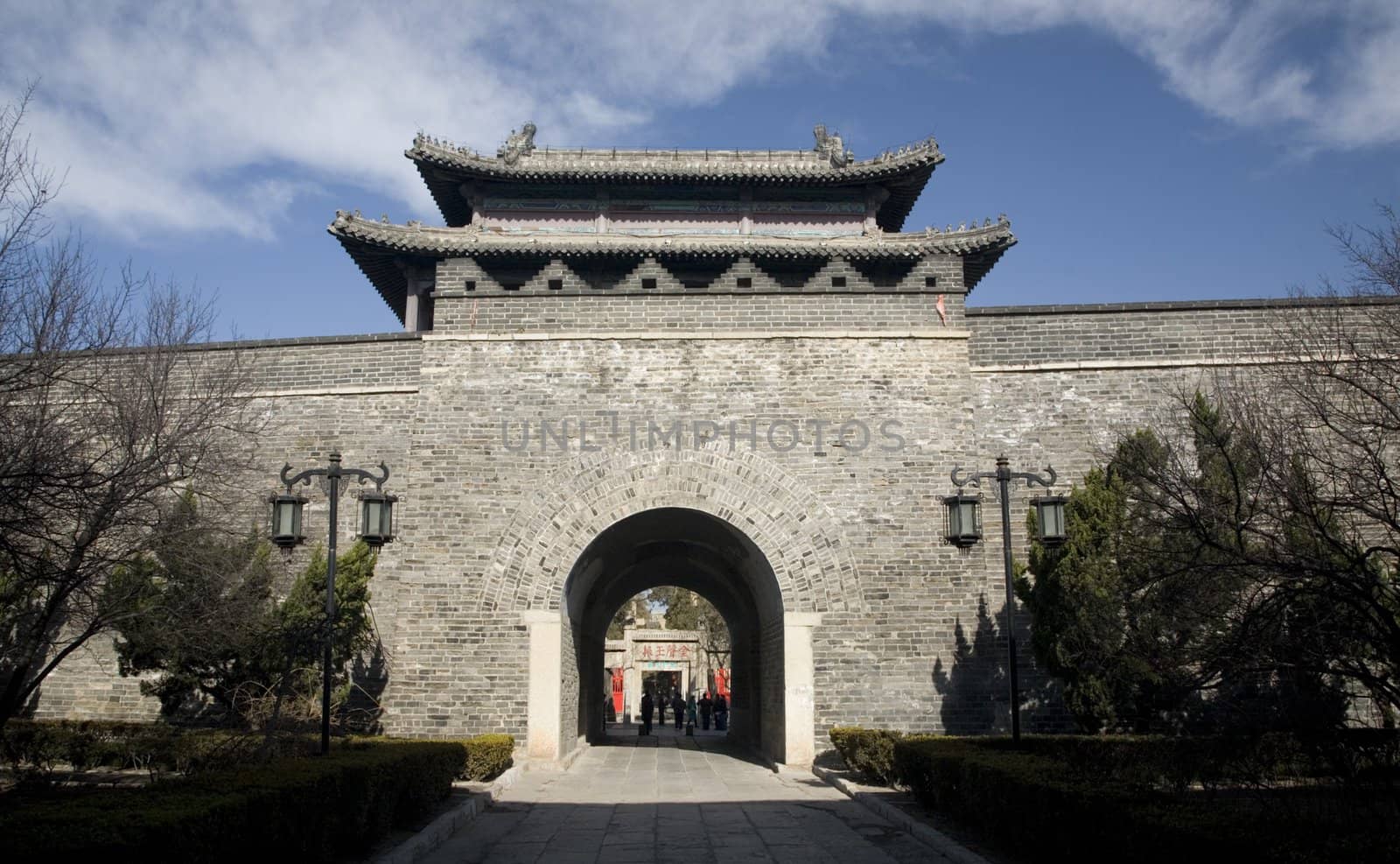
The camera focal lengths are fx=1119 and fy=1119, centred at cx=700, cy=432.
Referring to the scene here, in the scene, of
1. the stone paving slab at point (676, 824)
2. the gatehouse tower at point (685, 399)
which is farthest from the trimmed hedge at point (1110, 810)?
the gatehouse tower at point (685, 399)

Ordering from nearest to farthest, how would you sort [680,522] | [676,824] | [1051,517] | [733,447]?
[676,824] → [1051,517] → [733,447] → [680,522]

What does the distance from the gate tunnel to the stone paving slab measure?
4.48 feet

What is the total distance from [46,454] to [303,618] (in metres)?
3.88

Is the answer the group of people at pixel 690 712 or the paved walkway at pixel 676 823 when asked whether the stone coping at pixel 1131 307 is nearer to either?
the paved walkway at pixel 676 823

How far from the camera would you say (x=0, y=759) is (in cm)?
1204

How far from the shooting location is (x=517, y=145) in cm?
1638

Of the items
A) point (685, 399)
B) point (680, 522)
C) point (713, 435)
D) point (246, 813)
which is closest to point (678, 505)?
point (713, 435)

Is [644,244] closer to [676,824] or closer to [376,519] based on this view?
[376,519]

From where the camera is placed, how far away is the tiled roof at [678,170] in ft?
51.6

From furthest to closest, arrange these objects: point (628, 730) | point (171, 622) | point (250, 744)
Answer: point (628, 730) → point (171, 622) → point (250, 744)

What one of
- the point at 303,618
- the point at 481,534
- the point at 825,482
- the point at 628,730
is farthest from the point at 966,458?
the point at 628,730

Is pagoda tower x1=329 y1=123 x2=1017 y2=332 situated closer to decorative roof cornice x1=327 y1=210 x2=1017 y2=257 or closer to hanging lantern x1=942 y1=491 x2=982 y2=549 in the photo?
decorative roof cornice x1=327 y1=210 x2=1017 y2=257

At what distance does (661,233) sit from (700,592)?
760cm

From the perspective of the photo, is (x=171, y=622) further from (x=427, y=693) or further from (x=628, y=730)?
(x=628, y=730)
